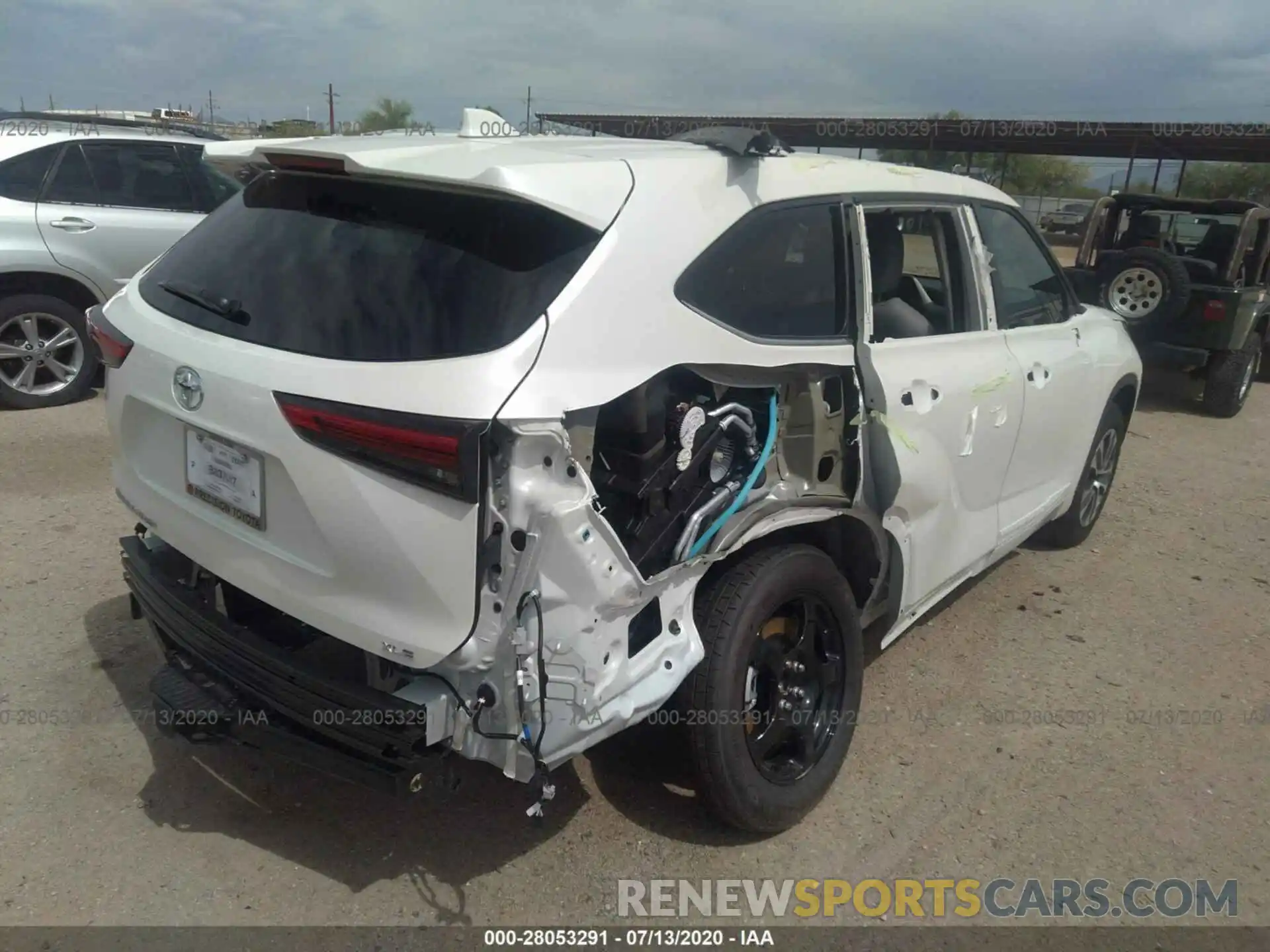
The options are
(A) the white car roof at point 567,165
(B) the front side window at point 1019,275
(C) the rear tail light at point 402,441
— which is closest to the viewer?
(C) the rear tail light at point 402,441

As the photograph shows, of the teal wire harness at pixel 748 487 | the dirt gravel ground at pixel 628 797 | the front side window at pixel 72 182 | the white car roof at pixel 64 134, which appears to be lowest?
the dirt gravel ground at pixel 628 797

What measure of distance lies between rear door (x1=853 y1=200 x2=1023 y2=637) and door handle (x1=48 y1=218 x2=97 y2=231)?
5669 millimetres

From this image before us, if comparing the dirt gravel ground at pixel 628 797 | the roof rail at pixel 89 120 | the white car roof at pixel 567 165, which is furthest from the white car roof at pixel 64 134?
the white car roof at pixel 567 165

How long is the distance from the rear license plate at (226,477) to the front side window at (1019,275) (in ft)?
9.26

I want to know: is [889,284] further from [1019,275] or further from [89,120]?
[89,120]

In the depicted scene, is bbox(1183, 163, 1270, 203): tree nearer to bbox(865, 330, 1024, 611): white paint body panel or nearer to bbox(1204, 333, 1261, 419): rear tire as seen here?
bbox(1204, 333, 1261, 419): rear tire

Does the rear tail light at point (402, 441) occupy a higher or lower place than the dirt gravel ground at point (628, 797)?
higher

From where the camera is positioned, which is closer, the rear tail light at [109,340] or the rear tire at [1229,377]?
→ the rear tail light at [109,340]

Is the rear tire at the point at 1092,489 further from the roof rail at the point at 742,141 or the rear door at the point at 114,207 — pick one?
the rear door at the point at 114,207

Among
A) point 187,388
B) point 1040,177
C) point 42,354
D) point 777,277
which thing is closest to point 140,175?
point 42,354

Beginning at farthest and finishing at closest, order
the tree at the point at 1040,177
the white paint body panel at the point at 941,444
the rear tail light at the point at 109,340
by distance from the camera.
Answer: the tree at the point at 1040,177 → the white paint body panel at the point at 941,444 → the rear tail light at the point at 109,340

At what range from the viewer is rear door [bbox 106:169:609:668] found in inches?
82.6

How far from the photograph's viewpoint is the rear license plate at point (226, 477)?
2.32 metres

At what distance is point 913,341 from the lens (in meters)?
3.28
